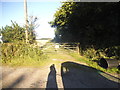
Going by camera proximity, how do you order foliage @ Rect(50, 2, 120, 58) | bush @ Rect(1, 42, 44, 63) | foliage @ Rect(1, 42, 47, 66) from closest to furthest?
foliage @ Rect(1, 42, 47, 66), bush @ Rect(1, 42, 44, 63), foliage @ Rect(50, 2, 120, 58)

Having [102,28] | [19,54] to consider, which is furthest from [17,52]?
[102,28]

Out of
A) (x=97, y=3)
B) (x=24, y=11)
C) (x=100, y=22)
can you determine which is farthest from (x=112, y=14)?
(x=24, y=11)

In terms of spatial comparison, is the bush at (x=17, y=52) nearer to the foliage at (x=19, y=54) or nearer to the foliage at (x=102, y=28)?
the foliage at (x=19, y=54)

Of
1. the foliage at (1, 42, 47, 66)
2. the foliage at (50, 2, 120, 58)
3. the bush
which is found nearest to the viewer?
the foliage at (1, 42, 47, 66)

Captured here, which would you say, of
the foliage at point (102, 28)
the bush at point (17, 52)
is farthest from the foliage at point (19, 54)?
the foliage at point (102, 28)

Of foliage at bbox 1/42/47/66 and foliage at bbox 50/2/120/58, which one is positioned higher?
foliage at bbox 50/2/120/58

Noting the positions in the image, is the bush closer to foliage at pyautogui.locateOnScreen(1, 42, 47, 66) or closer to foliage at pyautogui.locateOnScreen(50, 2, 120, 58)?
foliage at pyautogui.locateOnScreen(1, 42, 47, 66)

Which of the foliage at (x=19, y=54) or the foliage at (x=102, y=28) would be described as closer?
the foliage at (x=19, y=54)

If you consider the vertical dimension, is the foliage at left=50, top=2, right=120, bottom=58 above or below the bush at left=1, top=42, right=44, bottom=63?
above

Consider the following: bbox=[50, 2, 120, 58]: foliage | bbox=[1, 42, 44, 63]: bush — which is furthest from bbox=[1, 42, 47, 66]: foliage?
bbox=[50, 2, 120, 58]: foliage

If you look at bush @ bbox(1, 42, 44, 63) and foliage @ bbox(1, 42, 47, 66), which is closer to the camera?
foliage @ bbox(1, 42, 47, 66)

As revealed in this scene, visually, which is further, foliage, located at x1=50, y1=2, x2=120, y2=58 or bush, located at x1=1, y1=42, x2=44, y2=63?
foliage, located at x1=50, y1=2, x2=120, y2=58

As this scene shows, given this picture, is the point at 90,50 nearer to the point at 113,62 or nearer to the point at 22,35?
the point at 113,62

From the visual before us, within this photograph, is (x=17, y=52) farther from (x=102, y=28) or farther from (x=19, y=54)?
(x=102, y=28)
